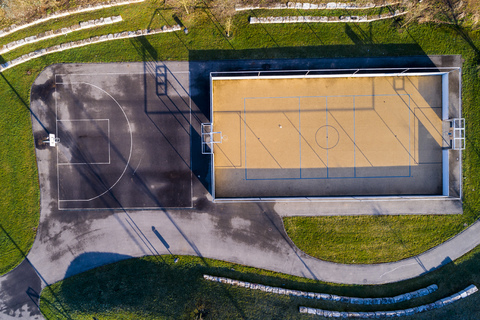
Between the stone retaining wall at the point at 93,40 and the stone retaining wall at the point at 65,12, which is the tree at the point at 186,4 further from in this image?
the stone retaining wall at the point at 65,12

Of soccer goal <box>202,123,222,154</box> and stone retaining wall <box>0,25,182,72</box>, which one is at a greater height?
stone retaining wall <box>0,25,182,72</box>

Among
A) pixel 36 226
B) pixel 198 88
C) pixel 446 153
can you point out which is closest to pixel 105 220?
pixel 36 226

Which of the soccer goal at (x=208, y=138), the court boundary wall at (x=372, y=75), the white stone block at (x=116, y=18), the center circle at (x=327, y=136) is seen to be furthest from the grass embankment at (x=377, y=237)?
the white stone block at (x=116, y=18)

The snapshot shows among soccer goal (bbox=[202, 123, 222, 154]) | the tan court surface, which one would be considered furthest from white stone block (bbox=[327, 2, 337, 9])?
soccer goal (bbox=[202, 123, 222, 154])

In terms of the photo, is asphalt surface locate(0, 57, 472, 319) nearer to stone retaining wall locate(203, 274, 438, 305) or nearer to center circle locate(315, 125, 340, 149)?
stone retaining wall locate(203, 274, 438, 305)

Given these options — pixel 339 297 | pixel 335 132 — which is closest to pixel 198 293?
pixel 339 297

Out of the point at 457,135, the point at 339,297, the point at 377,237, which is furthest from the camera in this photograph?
the point at 457,135

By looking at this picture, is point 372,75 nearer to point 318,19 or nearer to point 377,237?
point 318,19
